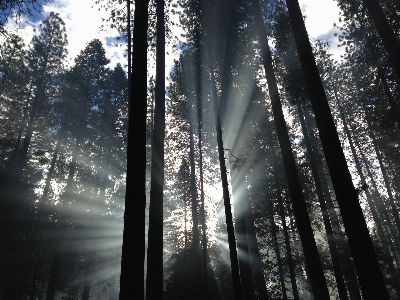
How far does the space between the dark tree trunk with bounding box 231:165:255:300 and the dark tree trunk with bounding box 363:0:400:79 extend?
26.5ft

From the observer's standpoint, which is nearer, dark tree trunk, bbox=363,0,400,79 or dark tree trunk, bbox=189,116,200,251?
dark tree trunk, bbox=363,0,400,79

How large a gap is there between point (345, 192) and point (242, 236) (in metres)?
9.01

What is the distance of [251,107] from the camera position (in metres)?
16.7

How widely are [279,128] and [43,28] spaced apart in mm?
23532

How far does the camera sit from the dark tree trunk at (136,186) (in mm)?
3861

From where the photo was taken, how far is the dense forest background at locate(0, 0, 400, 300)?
718 centimetres

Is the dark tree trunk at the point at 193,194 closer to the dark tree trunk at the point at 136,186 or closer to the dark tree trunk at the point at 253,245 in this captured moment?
the dark tree trunk at the point at 253,245

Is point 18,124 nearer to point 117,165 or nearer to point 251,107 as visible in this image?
point 117,165

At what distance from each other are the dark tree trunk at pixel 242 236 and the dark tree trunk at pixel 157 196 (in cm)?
571

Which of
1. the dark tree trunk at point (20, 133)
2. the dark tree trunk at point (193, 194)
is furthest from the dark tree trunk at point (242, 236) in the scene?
the dark tree trunk at point (20, 133)

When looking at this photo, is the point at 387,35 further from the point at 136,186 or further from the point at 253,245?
the point at 253,245

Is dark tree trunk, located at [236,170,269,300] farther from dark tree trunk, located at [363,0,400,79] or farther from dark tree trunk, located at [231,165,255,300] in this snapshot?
dark tree trunk, located at [363,0,400,79]

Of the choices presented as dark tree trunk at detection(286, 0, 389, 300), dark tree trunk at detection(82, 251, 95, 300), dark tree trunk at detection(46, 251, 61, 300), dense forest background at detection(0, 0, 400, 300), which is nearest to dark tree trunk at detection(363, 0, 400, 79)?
dense forest background at detection(0, 0, 400, 300)

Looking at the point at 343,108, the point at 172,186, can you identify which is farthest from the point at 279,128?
the point at 172,186
